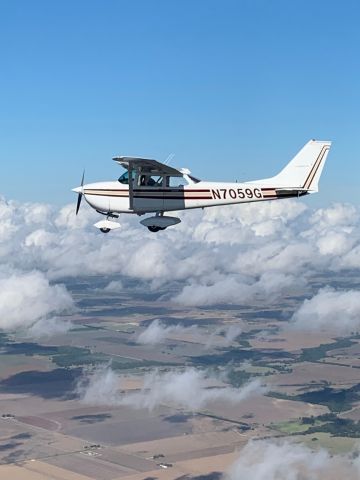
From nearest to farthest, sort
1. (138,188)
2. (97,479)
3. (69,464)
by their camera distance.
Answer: (138,188) < (97,479) < (69,464)

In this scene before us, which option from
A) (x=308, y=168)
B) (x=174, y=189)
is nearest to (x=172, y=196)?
(x=174, y=189)

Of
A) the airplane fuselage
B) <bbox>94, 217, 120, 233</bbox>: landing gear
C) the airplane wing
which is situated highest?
the airplane wing

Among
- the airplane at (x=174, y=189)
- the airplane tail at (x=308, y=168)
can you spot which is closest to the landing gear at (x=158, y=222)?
the airplane at (x=174, y=189)

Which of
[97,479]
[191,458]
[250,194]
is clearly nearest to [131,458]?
[191,458]

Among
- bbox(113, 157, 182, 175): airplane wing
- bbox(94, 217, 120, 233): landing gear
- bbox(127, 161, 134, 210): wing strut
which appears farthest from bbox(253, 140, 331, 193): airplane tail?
bbox(94, 217, 120, 233): landing gear

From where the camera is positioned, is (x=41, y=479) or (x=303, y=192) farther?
(x=41, y=479)

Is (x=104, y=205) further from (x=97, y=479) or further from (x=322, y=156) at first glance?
(x=97, y=479)

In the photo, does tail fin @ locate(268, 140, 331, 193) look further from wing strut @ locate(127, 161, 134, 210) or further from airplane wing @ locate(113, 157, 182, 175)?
wing strut @ locate(127, 161, 134, 210)

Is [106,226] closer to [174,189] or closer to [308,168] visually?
[174,189]
